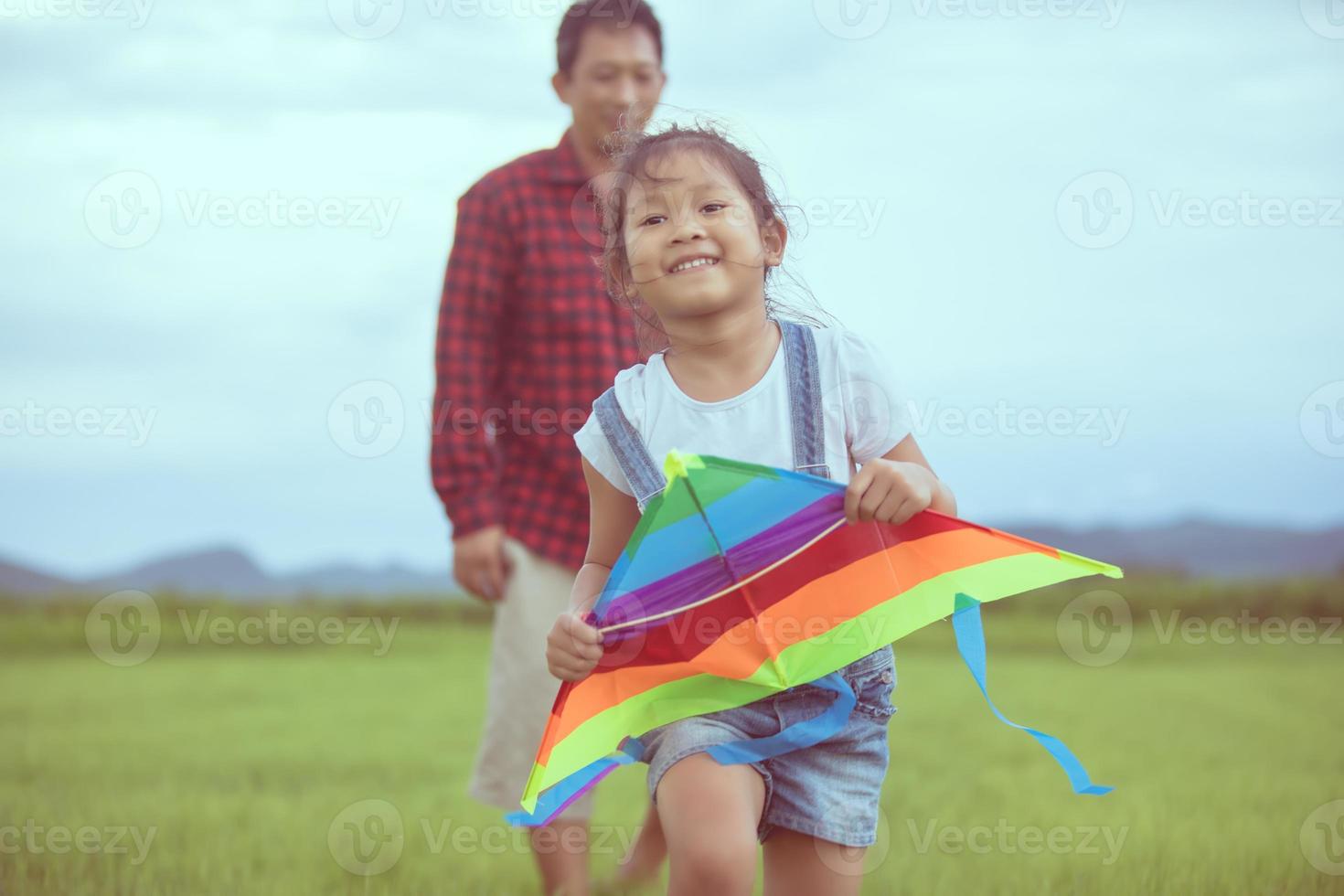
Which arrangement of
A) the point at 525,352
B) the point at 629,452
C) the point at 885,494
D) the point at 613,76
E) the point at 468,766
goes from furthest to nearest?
the point at 468,766
the point at 525,352
the point at 613,76
the point at 629,452
the point at 885,494

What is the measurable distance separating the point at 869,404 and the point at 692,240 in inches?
16.1

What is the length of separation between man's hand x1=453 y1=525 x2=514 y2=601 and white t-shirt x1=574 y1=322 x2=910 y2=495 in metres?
1.40

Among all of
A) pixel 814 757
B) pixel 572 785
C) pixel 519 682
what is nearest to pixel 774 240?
pixel 814 757

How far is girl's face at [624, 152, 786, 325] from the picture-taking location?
2.07 metres

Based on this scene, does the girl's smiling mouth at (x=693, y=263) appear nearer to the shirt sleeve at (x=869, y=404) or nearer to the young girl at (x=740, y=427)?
the young girl at (x=740, y=427)

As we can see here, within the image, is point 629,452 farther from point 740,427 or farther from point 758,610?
point 758,610

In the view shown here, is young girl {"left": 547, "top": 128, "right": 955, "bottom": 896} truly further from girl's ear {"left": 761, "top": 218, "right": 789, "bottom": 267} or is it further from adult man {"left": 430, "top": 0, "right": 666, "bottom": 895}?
adult man {"left": 430, "top": 0, "right": 666, "bottom": 895}

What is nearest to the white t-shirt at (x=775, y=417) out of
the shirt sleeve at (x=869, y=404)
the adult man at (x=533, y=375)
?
the shirt sleeve at (x=869, y=404)

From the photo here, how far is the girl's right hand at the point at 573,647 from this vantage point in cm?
204

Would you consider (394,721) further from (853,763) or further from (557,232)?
(853,763)

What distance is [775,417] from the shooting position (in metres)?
2.12

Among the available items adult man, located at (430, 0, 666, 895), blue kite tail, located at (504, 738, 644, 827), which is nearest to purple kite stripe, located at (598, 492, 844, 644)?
blue kite tail, located at (504, 738, 644, 827)

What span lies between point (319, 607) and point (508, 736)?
262 inches

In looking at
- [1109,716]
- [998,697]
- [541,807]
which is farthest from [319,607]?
[541,807]
